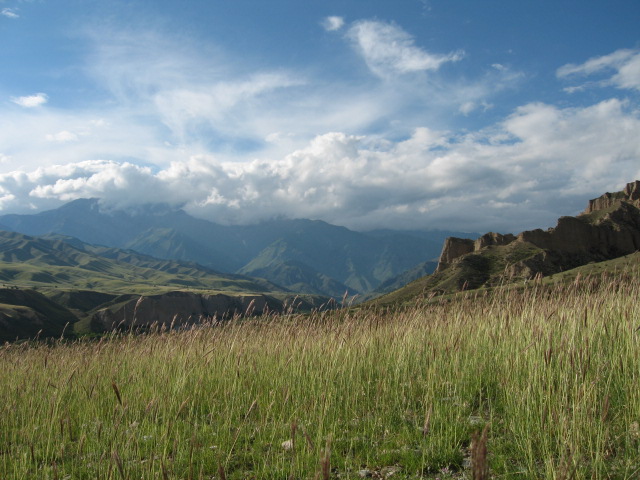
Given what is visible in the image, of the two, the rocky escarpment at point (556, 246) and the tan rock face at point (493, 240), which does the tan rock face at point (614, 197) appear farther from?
the tan rock face at point (493, 240)

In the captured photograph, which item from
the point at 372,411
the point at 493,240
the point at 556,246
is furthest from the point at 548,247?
the point at 372,411

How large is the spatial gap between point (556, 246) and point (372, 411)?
130173 mm

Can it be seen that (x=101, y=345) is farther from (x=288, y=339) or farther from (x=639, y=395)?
(x=639, y=395)

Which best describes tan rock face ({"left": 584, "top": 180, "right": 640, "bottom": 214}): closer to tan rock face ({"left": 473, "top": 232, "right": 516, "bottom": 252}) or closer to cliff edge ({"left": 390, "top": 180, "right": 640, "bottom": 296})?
cliff edge ({"left": 390, "top": 180, "right": 640, "bottom": 296})

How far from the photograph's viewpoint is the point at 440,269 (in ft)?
395

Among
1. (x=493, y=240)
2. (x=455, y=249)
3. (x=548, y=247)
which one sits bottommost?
(x=455, y=249)

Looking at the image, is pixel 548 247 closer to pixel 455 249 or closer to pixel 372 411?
pixel 455 249

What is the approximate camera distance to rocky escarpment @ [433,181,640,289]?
10388 centimetres

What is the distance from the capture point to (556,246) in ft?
388

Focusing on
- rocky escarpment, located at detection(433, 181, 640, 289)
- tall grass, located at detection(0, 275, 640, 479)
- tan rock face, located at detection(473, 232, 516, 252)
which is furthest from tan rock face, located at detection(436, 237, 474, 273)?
tall grass, located at detection(0, 275, 640, 479)

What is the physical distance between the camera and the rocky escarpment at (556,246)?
341 ft

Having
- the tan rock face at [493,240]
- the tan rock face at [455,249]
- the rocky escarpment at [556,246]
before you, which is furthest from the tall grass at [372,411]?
the tan rock face at [455,249]

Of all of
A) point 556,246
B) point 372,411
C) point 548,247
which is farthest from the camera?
point 556,246

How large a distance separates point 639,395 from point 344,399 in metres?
3.54
